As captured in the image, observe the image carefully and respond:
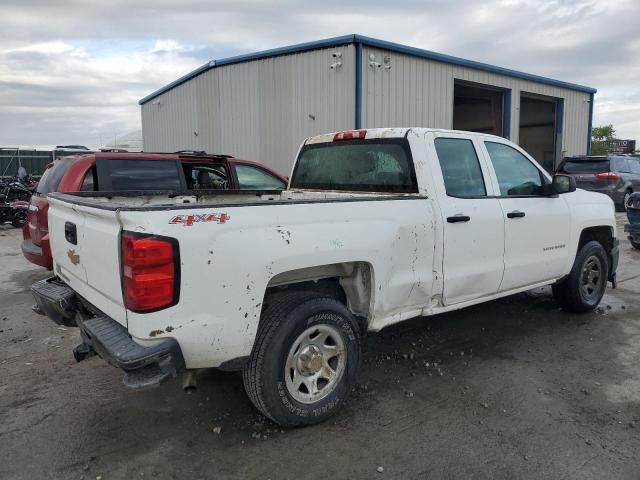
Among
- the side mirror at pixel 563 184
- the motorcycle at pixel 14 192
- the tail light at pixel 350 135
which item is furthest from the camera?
the motorcycle at pixel 14 192

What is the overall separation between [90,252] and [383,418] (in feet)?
7.01

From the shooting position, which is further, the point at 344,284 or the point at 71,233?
the point at 344,284

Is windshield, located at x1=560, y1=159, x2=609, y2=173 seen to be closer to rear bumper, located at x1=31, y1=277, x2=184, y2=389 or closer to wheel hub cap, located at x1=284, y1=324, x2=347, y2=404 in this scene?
wheel hub cap, located at x1=284, y1=324, x2=347, y2=404

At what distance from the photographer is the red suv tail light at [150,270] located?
262cm

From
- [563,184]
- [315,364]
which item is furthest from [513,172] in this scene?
[315,364]

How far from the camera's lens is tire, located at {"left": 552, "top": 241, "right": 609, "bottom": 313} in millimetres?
5555

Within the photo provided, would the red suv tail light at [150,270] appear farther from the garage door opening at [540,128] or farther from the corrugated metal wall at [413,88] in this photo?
the garage door opening at [540,128]

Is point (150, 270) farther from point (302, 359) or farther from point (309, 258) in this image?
point (302, 359)

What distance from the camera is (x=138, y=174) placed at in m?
6.78

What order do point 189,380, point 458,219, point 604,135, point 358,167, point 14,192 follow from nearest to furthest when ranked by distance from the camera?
point 189,380, point 458,219, point 358,167, point 14,192, point 604,135

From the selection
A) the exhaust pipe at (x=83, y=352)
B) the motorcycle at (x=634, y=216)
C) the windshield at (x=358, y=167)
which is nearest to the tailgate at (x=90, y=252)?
the exhaust pipe at (x=83, y=352)

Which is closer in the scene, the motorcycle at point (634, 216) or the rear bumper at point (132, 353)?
the rear bumper at point (132, 353)

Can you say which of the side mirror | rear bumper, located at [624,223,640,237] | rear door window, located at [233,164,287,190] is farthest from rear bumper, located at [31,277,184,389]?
rear bumper, located at [624,223,640,237]

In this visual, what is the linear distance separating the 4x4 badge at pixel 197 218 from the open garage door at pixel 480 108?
14295 mm
